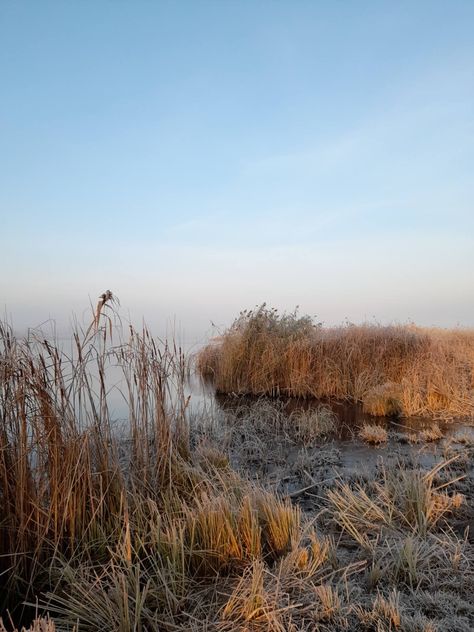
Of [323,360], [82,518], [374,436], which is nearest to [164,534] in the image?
[82,518]

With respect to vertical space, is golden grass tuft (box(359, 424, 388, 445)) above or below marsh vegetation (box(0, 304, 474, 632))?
below

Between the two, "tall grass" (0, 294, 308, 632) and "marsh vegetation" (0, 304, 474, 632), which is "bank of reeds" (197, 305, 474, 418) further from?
"tall grass" (0, 294, 308, 632)

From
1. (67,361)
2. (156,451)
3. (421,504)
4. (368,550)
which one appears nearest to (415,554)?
(368,550)

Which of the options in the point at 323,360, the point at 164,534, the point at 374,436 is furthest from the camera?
the point at 323,360

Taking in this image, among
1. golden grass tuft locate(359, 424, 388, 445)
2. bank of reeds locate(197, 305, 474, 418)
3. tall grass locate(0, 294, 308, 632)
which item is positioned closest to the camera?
tall grass locate(0, 294, 308, 632)

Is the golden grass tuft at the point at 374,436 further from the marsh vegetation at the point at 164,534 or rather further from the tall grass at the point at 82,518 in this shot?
the tall grass at the point at 82,518

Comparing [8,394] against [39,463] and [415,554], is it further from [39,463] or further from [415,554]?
[415,554]

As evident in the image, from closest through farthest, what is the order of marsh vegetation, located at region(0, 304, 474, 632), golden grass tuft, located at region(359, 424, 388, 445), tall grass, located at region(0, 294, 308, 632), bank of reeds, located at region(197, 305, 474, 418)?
marsh vegetation, located at region(0, 304, 474, 632)
tall grass, located at region(0, 294, 308, 632)
golden grass tuft, located at region(359, 424, 388, 445)
bank of reeds, located at region(197, 305, 474, 418)

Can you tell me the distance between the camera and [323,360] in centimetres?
1131

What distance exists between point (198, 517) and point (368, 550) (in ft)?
3.61

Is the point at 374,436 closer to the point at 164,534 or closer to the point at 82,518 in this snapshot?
the point at 164,534

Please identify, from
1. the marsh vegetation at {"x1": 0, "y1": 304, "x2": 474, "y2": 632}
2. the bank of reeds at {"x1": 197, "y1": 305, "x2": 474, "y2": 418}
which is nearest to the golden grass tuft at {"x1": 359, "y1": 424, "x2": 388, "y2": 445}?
the marsh vegetation at {"x1": 0, "y1": 304, "x2": 474, "y2": 632}

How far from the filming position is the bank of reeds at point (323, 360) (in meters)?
10.7

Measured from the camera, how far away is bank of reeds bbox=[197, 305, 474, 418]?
1069 cm
